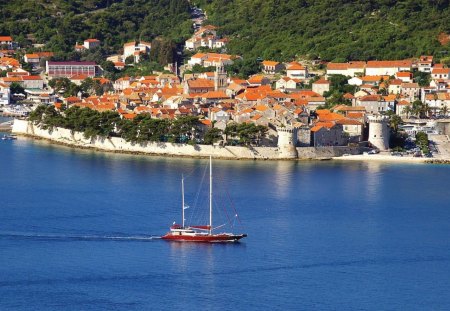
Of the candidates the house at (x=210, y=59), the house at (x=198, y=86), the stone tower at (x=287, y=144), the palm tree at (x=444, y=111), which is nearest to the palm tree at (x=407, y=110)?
the palm tree at (x=444, y=111)

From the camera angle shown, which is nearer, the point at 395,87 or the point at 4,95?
the point at 395,87

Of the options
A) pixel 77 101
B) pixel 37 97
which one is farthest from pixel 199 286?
pixel 37 97

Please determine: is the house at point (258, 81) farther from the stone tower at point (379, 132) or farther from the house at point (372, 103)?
the stone tower at point (379, 132)

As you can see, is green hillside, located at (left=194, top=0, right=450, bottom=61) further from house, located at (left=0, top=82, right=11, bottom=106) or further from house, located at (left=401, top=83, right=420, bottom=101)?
house, located at (left=0, top=82, right=11, bottom=106)

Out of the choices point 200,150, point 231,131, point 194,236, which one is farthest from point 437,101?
point 194,236

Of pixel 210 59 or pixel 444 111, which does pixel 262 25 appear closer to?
pixel 210 59

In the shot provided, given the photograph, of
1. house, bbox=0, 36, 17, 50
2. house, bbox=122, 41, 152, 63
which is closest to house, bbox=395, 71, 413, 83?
house, bbox=122, 41, 152, 63
